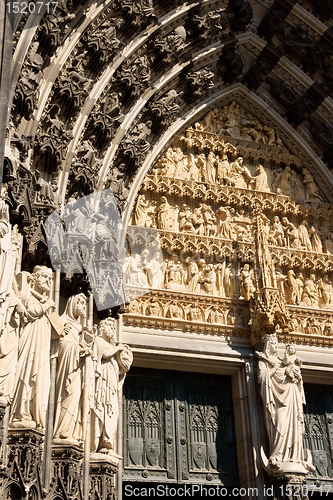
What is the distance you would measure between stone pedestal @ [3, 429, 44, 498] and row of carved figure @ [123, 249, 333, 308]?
11.0ft

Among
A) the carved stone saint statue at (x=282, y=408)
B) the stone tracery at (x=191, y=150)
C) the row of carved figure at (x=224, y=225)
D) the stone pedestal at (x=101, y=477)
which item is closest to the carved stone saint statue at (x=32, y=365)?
the stone tracery at (x=191, y=150)

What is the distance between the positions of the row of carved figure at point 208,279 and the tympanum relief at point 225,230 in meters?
0.02

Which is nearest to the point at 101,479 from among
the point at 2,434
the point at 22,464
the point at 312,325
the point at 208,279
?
the point at 22,464

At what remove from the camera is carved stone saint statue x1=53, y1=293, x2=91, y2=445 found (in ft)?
20.8

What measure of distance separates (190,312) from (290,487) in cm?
262

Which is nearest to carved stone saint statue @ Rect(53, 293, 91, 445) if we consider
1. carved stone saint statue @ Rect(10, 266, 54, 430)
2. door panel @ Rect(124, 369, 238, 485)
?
carved stone saint statue @ Rect(10, 266, 54, 430)

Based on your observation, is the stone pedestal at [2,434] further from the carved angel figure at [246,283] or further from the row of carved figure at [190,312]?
the carved angel figure at [246,283]

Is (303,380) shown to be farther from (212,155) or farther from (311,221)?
(212,155)

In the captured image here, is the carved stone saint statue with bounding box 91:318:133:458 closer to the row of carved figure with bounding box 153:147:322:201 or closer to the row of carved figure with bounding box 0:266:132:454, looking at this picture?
the row of carved figure with bounding box 0:266:132:454

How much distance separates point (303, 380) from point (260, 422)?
126cm

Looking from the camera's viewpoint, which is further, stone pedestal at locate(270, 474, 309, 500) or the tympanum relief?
the tympanum relief

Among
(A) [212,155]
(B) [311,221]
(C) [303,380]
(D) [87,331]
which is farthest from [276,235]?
(D) [87,331]

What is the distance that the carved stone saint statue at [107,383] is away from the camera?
22.5ft

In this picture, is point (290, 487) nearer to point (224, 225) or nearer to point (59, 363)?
point (59, 363)
